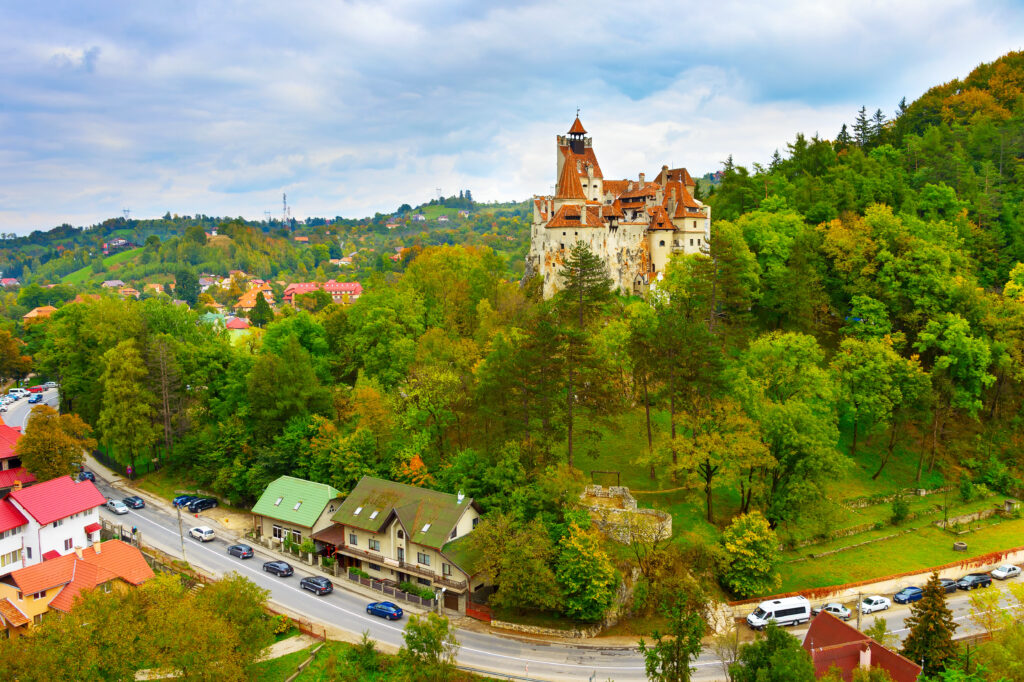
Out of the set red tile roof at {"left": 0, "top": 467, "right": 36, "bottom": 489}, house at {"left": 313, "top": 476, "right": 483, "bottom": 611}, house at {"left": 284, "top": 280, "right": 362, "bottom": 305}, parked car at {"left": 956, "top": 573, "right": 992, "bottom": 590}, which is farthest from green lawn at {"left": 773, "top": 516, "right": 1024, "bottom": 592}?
house at {"left": 284, "top": 280, "right": 362, "bottom": 305}

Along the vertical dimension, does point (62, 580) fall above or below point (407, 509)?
below

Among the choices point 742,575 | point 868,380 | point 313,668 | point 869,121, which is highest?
point 869,121

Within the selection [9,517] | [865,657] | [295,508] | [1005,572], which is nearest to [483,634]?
[295,508]

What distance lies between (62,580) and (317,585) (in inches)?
529

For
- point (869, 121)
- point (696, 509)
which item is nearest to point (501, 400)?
point (696, 509)

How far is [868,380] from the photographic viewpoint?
4566cm

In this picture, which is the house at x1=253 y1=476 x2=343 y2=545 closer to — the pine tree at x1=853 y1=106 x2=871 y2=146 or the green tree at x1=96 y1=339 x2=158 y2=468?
the green tree at x1=96 y1=339 x2=158 y2=468

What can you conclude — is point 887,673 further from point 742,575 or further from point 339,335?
point 339,335

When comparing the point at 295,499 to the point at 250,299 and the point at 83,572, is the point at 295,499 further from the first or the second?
the point at 250,299

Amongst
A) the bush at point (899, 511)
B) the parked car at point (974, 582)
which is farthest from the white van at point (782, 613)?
the bush at point (899, 511)

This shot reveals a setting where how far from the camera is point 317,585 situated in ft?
129

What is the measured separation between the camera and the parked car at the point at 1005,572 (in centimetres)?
3838

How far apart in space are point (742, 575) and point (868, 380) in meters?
18.9

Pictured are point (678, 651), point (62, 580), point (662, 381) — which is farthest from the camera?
point (662, 381)
